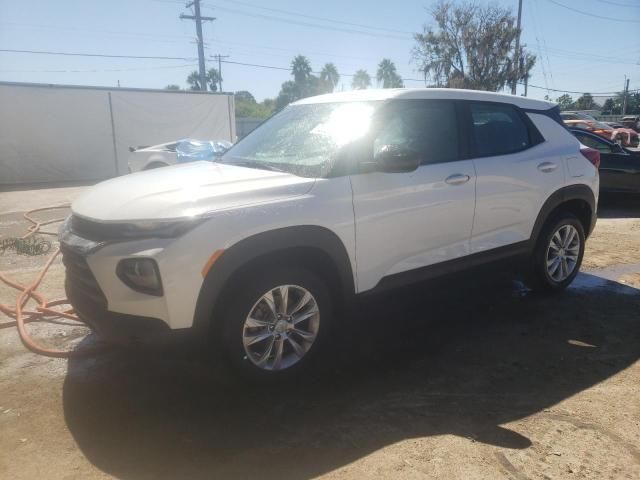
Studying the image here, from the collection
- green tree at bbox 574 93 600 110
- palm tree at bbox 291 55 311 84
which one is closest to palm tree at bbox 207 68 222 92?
palm tree at bbox 291 55 311 84

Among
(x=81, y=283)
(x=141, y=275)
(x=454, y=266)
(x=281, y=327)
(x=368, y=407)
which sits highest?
(x=141, y=275)

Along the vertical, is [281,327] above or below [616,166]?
below

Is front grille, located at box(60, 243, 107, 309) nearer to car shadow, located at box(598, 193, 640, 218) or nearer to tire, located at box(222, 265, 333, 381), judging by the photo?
tire, located at box(222, 265, 333, 381)

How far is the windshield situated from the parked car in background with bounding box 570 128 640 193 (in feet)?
21.3

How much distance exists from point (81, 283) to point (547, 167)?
3.75 m

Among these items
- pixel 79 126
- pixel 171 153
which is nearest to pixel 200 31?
pixel 79 126

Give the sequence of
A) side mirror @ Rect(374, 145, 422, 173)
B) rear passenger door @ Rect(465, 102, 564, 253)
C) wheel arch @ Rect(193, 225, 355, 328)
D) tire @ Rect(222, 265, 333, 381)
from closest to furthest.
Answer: wheel arch @ Rect(193, 225, 355, 328) < tire @ Rect(222, 265, 333, 381) < side mirror @ Rect(374, 145, 422, 173) < rear passenger door @ Rect(465, 102, 564, 253)

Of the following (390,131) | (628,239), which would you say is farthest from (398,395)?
(628,239)

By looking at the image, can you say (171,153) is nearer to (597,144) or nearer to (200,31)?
(597,144)

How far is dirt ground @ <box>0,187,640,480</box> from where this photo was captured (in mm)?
2457

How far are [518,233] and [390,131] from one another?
5.06 feet

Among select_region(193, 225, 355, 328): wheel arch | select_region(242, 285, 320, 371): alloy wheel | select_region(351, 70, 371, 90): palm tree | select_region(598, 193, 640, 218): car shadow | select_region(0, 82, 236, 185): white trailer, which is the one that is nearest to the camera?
select_region(193, 225, 355, 328): wheel arch

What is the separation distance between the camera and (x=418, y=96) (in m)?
3.80

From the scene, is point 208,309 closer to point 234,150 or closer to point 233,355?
point 233,355
